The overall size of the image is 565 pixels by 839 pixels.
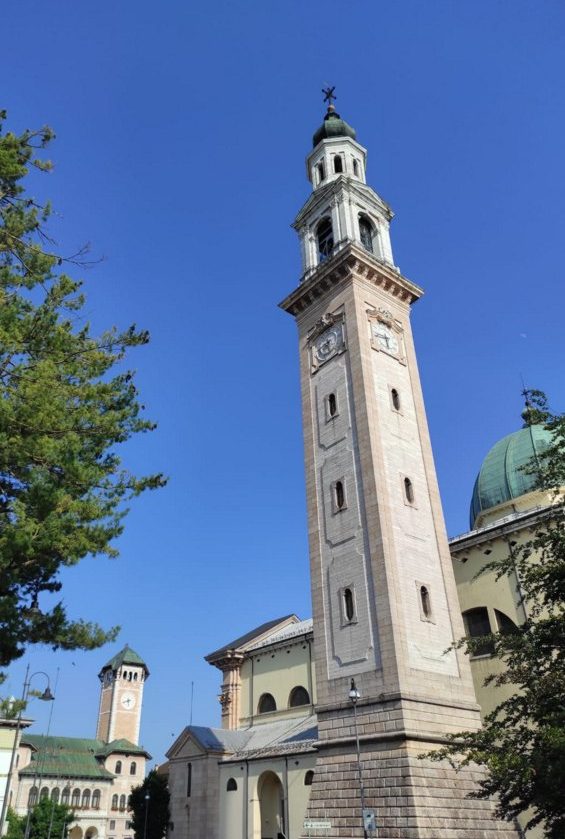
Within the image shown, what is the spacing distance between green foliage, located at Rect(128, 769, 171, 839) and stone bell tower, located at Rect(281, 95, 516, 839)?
91.3 ft

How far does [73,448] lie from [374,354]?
1768 cm

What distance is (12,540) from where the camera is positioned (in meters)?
13.5

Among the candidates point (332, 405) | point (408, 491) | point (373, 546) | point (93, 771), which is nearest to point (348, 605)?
point (373, 546)

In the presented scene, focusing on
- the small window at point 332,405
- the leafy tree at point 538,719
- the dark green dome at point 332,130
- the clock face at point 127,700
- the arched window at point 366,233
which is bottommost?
the leafy tree at point 538,719

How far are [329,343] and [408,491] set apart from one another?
28.1 feet

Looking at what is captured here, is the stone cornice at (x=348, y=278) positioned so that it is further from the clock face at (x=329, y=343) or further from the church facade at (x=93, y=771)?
the church facade at (x=93, y=771)

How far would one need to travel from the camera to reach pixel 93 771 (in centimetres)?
7812

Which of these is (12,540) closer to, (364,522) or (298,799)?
(364,522)

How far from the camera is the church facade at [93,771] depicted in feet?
234

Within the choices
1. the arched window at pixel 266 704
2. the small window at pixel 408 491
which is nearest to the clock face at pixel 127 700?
the arched window at pixel 266 704

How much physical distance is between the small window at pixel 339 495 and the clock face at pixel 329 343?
677 cm

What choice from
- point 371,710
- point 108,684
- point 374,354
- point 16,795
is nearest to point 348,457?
point 374,354

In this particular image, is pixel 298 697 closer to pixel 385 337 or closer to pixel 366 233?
pixel 385 337

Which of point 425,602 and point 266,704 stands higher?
point 425,602
